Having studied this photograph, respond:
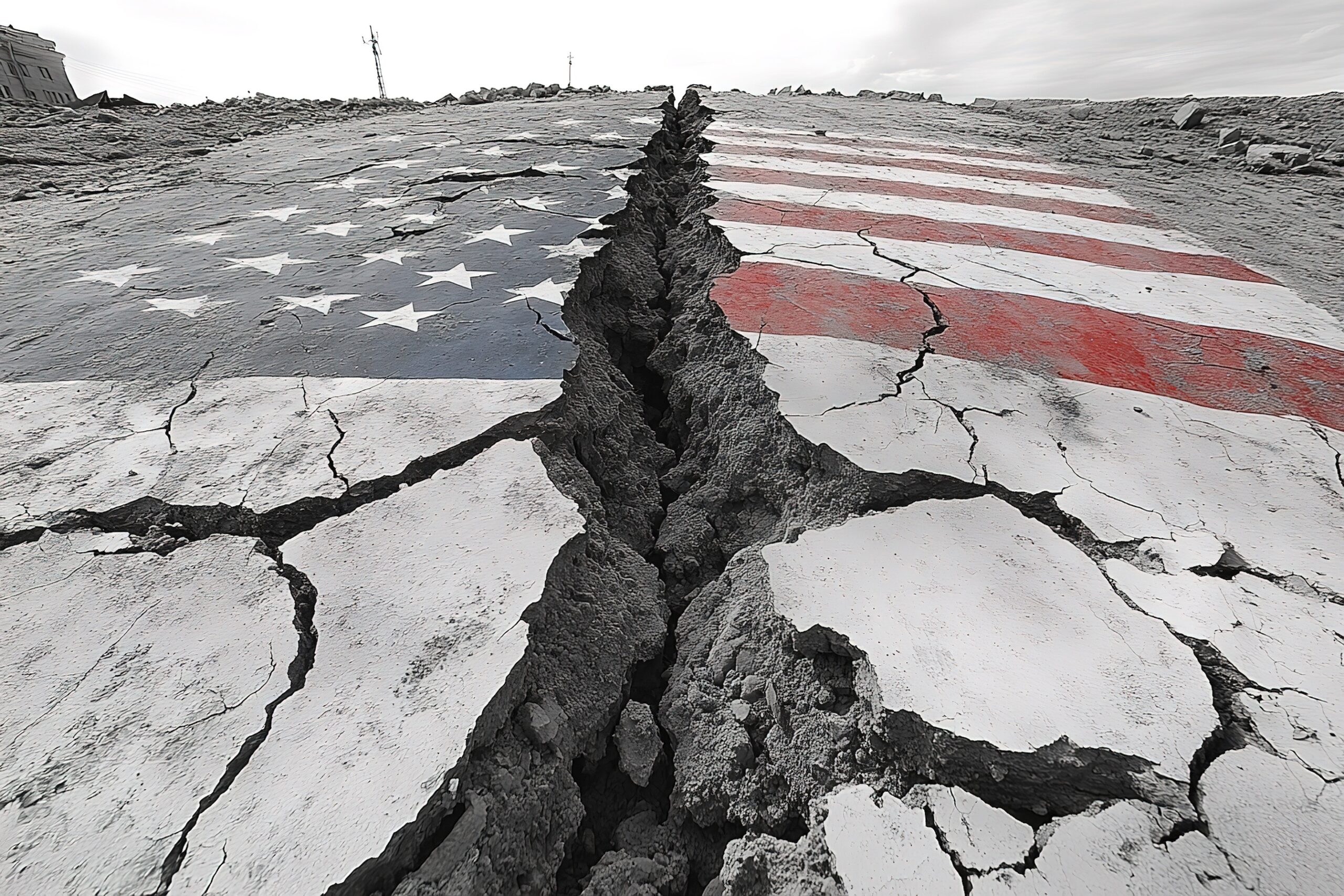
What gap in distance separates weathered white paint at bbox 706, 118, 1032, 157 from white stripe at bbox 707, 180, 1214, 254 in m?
1.71

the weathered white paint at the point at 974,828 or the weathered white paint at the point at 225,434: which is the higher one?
the weathered white paint at the point at 225,434

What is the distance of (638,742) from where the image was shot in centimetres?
109

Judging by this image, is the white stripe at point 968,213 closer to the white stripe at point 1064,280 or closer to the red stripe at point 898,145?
the white stripe at point 1064,280

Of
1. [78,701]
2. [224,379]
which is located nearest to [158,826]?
[78,701]

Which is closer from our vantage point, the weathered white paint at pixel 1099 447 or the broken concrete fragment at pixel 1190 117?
the weathered white paint at pixel 1099 447

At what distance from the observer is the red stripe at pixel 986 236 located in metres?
2.73

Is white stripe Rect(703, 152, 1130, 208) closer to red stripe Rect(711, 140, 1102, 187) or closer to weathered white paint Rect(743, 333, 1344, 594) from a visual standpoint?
red stripe Rect(711, 140, 1102, 187)

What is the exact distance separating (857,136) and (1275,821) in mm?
5271

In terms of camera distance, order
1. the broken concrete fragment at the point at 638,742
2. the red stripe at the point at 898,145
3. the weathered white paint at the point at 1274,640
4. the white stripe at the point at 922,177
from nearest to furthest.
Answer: the weathered white paint at the point at 1274,640
the broken concrete fragment at the point at 638,742
the white stripe at the point at 922,177
the red stripe at the point at 898,145

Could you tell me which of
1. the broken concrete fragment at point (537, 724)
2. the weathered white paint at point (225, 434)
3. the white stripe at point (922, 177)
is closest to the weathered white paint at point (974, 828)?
the broken concrete fragment at point (537, 724)

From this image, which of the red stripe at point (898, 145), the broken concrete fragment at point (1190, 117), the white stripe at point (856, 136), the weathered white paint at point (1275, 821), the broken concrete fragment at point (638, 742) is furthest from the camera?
the broken concrete fragment at point (1190, 117)

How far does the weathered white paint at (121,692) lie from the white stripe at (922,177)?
3.70 metres

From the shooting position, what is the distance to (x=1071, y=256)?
280 cm

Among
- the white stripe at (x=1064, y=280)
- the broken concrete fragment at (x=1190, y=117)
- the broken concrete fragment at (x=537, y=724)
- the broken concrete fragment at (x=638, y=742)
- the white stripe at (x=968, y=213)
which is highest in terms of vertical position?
the broken concrete fragment at (x=1190, y=117)
